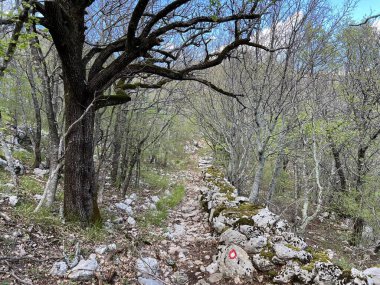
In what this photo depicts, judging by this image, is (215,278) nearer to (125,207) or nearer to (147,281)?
(147,281)

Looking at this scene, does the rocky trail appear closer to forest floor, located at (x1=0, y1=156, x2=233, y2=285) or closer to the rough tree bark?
forest floor, located at (x1=0, y1=156, x2=233, y2=285)

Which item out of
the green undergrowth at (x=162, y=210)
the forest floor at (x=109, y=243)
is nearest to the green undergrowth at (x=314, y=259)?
the forest floor at (x=109, y=243)

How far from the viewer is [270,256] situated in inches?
158

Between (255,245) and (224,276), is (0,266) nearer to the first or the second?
(224,276)

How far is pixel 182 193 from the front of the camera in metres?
9.84

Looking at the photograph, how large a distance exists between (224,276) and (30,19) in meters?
4.26

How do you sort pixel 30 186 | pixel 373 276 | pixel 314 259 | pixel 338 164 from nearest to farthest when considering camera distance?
pixel 373 276 < pixel 314 259 < pixel 30 186 < pixel 338 164

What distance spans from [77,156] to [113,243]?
1541mm

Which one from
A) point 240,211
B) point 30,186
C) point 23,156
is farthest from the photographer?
point 23,156

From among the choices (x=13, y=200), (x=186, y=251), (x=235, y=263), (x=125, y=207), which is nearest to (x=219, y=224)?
(x=186, y=251)

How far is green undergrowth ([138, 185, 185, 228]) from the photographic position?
6195 millimetres

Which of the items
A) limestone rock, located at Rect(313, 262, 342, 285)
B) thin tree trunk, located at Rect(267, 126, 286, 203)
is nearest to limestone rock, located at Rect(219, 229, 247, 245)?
limestone rock, located at Rect(313, 262, 342, 285)

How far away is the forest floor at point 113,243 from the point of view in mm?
3273

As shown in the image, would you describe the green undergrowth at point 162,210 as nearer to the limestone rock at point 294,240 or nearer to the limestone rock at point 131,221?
the limestone rock at point 131,221
